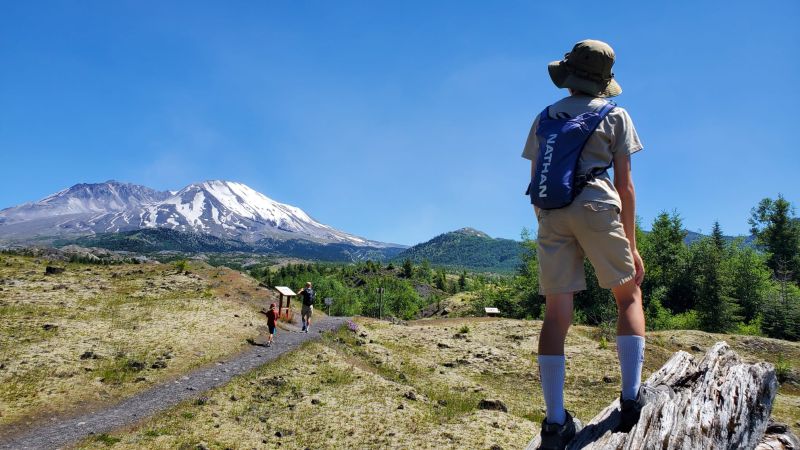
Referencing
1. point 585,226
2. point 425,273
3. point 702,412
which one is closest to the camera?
point 585,226

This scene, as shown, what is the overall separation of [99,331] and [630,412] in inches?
955

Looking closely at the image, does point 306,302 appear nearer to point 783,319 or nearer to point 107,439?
point 107,439

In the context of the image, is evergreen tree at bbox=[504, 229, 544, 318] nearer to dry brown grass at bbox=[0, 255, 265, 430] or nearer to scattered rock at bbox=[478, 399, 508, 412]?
dry brown grass at bbox=[0, 255, 265, 430]

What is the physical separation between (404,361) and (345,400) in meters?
7.84

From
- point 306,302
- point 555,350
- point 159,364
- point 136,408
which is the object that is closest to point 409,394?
point 136,408

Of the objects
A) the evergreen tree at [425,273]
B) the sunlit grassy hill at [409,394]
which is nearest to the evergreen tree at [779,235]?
the sunlit grassy hill at [409,394]

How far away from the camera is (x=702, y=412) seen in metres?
4.73

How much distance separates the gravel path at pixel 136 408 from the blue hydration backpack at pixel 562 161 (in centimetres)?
1300

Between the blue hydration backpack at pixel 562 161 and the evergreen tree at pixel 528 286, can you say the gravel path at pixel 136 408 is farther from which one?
the evergreen tree at pixel 528 286

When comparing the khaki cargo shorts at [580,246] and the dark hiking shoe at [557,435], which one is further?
the dark hiking shoe at [557,435]

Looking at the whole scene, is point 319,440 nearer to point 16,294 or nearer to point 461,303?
point 16,294

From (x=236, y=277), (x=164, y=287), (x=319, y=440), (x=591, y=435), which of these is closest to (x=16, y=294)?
(x=164, y=287)

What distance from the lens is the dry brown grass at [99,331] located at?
49.8ft

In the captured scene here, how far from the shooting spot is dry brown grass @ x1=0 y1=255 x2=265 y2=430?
15.2 metres
